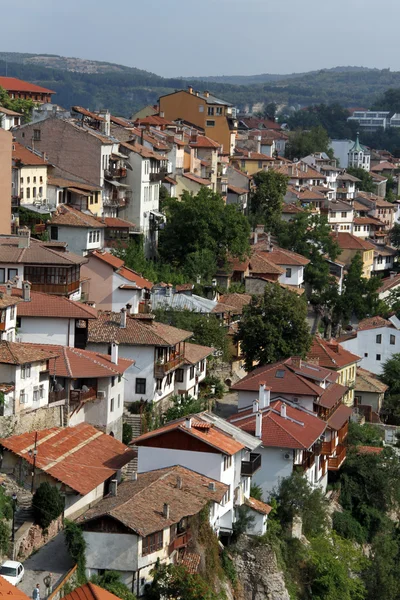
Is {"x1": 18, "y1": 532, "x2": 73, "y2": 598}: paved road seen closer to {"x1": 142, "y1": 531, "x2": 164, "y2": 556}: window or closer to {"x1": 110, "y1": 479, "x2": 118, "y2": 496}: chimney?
{"x1": 142, "y1": 531, "x2": 164, "y2": 556}: window

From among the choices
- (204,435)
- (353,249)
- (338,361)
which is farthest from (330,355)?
(353,249)

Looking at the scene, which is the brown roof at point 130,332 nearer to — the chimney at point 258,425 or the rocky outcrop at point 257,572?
the chimney at point 258,425

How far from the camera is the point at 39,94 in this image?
116 meters

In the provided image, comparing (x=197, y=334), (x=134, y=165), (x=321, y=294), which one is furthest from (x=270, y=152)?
(x=197, y=334)

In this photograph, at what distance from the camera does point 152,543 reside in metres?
31.6

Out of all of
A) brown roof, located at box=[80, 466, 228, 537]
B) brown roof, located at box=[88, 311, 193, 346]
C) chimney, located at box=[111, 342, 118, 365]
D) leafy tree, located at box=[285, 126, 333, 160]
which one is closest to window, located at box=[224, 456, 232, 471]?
brown roof, located at box=[80, 466, 228, 537]

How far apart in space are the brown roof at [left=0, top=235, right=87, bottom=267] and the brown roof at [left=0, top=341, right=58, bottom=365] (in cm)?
709

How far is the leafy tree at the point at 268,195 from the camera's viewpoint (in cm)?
8381

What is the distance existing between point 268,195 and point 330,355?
28324mm

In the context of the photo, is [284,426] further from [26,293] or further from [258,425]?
[26,293]

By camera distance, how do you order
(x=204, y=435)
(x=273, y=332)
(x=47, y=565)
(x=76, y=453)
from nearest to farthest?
(x=47, y=565), (x=76, y=453), (x=204, y=435), (x=273, y=332)

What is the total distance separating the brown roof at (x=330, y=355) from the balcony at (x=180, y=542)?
77.8ft

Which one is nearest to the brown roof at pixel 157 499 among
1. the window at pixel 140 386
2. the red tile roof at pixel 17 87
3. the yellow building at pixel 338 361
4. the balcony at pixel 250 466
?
the balcony at pixel 250 466

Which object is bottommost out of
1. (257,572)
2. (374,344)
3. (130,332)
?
(374,344)
